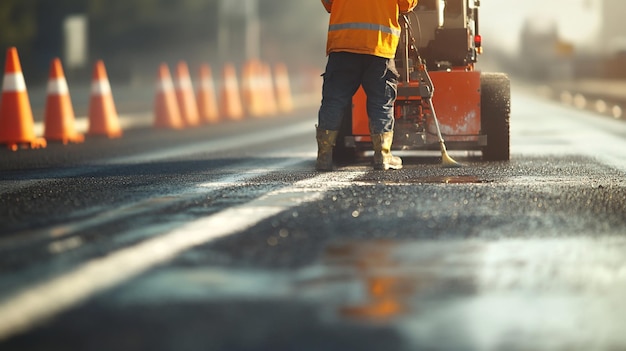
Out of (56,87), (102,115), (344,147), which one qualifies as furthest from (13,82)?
(344,147)

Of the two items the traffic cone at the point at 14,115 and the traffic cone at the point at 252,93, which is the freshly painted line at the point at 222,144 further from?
the traffic cone at the point at 252,93

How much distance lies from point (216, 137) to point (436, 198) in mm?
9913

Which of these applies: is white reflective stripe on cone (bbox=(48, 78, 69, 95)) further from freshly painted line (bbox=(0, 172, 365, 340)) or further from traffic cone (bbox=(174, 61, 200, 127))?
freshly painted line (bbox=(0, 172, 365, 340))

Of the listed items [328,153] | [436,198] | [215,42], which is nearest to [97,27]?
[215,42]

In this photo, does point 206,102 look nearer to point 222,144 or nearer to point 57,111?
point 57,111

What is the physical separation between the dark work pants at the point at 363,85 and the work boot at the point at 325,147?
0.15ft

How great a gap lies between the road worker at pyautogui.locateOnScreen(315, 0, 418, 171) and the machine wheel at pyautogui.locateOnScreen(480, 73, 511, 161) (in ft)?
4.17

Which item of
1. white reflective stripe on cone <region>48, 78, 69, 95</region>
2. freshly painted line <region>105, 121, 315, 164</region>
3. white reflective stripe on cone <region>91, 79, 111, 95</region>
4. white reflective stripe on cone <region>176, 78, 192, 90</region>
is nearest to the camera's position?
freshly painted line <region>105, 121, 315, 164</region>

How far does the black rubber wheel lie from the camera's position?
469 inches

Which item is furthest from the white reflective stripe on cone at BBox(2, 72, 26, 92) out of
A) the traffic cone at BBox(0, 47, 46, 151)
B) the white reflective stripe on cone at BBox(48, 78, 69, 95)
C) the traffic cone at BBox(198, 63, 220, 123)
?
the traffic cone at BBox(198, 63, 220, 123)

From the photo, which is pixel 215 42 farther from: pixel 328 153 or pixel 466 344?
pixel 466 344

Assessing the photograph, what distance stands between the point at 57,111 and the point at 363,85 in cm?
690

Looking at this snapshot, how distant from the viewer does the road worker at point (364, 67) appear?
1054 centimetres

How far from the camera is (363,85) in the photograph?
1086cm
